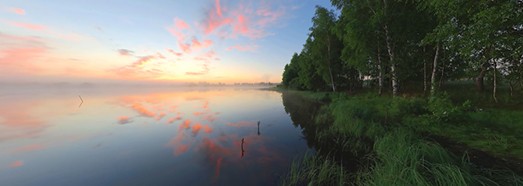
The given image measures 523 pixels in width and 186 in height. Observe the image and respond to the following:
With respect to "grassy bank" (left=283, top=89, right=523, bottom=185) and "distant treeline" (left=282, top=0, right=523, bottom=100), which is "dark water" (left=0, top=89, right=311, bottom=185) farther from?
"distant treeline" (left=282, top=0, right=523, bottom=100)

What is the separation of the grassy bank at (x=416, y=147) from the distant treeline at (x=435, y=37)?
323 cm

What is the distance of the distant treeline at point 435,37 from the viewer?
8.85 metres

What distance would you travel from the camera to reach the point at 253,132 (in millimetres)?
16219

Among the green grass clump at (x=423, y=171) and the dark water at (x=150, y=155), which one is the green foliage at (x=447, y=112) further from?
the dark water at (x=150, y=155)

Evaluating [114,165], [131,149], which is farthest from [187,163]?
[131,149]

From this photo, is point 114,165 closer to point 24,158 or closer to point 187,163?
point 187,163

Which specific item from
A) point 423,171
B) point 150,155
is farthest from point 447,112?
point 150,155

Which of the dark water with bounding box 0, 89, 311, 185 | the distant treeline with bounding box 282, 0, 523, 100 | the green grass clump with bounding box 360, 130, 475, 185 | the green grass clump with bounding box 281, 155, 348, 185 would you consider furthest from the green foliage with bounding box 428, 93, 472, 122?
the green grass clump with bounding box 281, 155, 348, 185

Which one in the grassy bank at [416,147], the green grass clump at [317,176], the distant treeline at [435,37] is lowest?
the green grass clump at [317,176]

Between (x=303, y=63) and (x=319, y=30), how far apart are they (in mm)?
13850

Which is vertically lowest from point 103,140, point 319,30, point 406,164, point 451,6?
point 103,140

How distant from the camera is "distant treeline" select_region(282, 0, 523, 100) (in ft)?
29.0

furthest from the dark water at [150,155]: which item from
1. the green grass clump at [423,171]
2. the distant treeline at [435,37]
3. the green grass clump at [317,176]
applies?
the distant treeline at [435,37]

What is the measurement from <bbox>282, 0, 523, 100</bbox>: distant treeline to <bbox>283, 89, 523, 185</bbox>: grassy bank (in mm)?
3232
